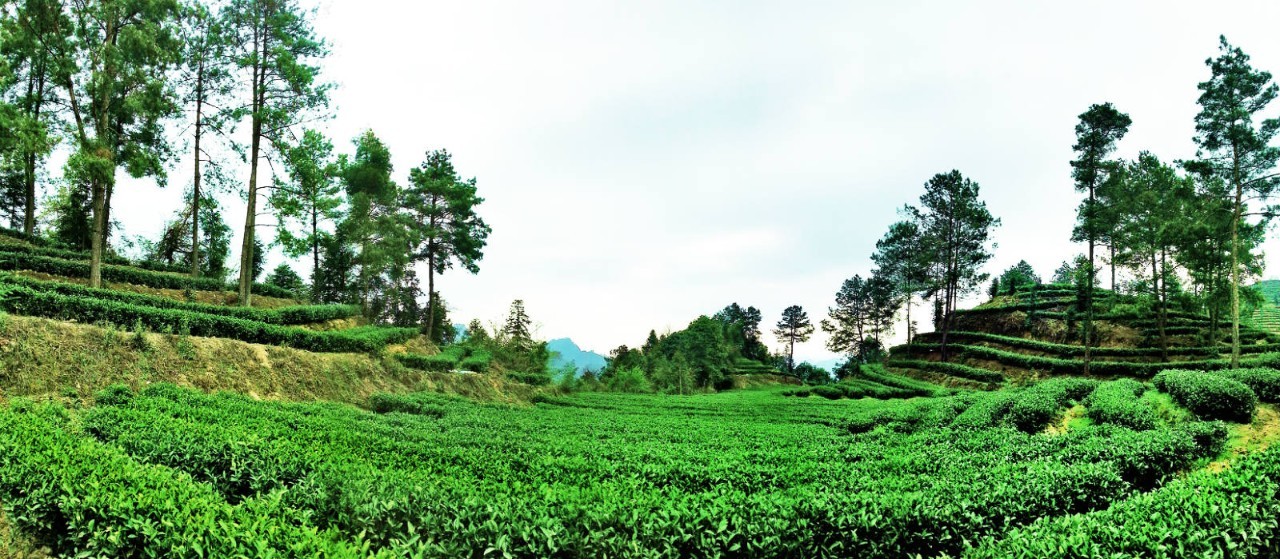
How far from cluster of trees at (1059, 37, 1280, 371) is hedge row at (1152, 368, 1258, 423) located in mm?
9684

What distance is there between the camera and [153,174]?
22531 mm

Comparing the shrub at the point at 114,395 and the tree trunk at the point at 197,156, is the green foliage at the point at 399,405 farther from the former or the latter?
the tree trunk at the point at 197,156

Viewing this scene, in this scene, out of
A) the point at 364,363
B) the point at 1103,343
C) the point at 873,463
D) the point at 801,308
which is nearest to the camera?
the point at 873,463

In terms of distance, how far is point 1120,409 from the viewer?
617 inches

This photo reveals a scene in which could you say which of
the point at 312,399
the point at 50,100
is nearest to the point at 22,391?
the point at 312,399

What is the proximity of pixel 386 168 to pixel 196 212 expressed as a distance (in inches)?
514

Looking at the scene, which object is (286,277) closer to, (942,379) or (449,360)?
(449,360)

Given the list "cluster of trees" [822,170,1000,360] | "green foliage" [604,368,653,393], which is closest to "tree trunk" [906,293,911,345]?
"cluster of trees" [822,170,1000,360]

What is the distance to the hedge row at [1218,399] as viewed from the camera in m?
15.2

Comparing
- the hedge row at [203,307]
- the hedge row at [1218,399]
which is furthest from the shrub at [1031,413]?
the hedge row at [203,307]

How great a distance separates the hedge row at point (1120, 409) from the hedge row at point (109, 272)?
36.0 m

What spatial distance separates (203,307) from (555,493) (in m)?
18.8

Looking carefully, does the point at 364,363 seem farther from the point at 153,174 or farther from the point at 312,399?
the point at 153,174

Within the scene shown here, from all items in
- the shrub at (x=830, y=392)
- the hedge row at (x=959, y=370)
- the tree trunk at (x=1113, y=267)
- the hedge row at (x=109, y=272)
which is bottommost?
the shrub at (x=830, y=392)
